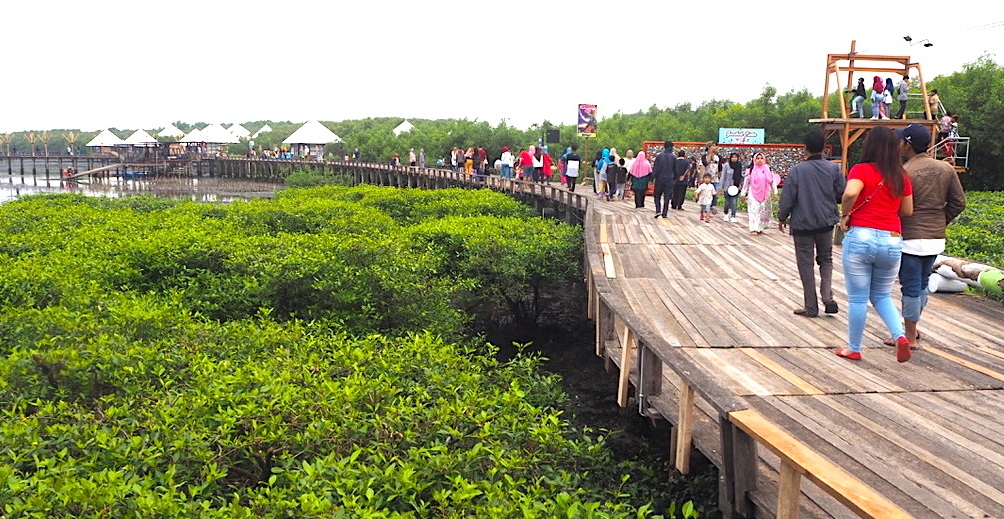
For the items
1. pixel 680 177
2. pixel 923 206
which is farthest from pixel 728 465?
pixel 680 177

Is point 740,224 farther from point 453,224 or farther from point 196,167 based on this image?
point 196,167

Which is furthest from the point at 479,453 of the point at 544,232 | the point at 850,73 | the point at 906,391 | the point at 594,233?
the point at 850,73

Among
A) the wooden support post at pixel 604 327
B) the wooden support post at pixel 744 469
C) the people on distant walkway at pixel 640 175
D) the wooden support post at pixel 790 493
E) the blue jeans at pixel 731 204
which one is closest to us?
the wooden support post at pixel 790 493

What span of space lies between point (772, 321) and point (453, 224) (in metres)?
7.04

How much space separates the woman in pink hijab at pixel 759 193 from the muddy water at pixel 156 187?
106 ft

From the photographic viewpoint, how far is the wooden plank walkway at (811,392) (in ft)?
11.0

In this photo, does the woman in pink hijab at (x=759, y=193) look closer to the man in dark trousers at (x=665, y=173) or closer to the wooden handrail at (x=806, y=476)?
the man in dark trousers at (x=665, y=173)

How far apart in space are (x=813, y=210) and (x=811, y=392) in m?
2.11

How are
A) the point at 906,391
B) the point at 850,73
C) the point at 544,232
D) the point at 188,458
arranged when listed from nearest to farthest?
the point at 188,458, the point at 906,391, the point at 544,232, the point at 850,73

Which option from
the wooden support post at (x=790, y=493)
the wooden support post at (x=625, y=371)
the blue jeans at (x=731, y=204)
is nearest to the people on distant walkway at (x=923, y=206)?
the wooden support post at (x=625, y=371)

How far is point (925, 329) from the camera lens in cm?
623

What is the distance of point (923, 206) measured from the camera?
5.29 m

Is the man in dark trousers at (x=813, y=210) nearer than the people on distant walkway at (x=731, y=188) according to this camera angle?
Yes

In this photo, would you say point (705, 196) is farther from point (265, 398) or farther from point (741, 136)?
point (741, 136)
